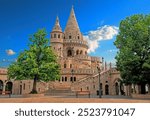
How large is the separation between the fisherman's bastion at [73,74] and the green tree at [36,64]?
8.58 meters

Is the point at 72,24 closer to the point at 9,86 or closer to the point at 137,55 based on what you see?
the point at 9,86

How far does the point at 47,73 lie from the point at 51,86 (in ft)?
59.1

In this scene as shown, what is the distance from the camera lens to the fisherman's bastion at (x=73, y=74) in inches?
1822

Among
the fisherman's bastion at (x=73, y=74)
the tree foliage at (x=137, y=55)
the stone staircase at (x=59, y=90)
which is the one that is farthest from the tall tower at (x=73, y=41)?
the tree foliage at (x=137, y=55)

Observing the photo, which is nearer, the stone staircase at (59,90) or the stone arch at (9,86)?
the stone staircase at (59,90)

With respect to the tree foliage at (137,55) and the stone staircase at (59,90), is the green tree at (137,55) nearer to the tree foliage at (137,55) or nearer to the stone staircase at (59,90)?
the tree foliage at (137,55)

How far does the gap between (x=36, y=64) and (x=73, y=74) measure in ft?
93.0

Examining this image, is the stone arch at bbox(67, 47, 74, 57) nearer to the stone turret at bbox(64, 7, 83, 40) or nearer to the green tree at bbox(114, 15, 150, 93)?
the stone turret at bbox(64, 7, 83, 40)

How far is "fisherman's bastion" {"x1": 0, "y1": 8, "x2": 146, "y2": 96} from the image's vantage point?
1822 inches

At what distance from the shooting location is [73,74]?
60.0 metres

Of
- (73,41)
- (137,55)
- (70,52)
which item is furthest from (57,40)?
(137,55)

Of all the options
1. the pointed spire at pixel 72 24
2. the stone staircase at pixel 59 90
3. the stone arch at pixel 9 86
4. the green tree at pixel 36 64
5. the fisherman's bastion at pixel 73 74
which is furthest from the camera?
the pointed spire at pixel 72 24

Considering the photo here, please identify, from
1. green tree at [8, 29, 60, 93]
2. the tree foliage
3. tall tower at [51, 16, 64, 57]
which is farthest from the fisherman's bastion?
green tree at [8, 29, 60, 93]

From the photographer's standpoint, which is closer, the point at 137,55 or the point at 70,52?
the point at 137,55
